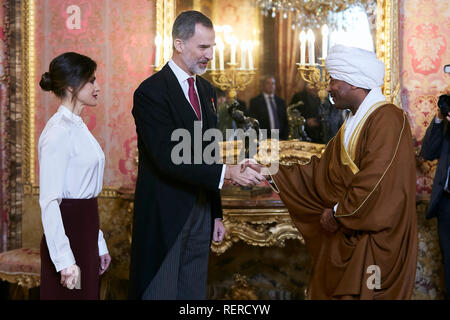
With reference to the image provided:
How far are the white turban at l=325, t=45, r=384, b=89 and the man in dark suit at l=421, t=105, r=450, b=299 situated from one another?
141 centimetres

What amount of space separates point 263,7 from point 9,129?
229cm

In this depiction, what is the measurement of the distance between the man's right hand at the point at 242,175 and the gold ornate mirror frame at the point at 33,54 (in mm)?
1921

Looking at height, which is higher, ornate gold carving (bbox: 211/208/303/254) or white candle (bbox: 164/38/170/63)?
white candle (bbox: 164/38/170/63)

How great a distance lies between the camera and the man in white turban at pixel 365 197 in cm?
243

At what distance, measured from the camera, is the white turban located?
2.61 metres

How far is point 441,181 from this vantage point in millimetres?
3824

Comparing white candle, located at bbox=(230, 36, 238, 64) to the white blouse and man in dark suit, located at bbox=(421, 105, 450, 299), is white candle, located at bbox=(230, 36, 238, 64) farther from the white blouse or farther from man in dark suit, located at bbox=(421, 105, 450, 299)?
the white blouse

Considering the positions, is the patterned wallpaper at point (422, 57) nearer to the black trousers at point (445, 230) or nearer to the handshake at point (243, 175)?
the black trousers at point (445, 230)

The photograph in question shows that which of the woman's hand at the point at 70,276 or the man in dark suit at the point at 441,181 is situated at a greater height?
the man in dark suit at the point at 441,181

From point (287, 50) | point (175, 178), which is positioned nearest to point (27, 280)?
point (175, 178)

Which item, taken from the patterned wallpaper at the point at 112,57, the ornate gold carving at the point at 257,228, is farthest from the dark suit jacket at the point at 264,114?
the patterned wallpaper at the point at 112,57

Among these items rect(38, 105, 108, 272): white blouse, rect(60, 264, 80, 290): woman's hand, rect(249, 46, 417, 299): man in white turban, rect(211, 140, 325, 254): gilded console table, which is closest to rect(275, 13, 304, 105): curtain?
rect(211, 140, 325, 254): gilded console table

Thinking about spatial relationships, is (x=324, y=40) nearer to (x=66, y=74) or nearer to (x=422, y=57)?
(x=422, y=57)

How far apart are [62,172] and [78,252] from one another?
1.16ft
